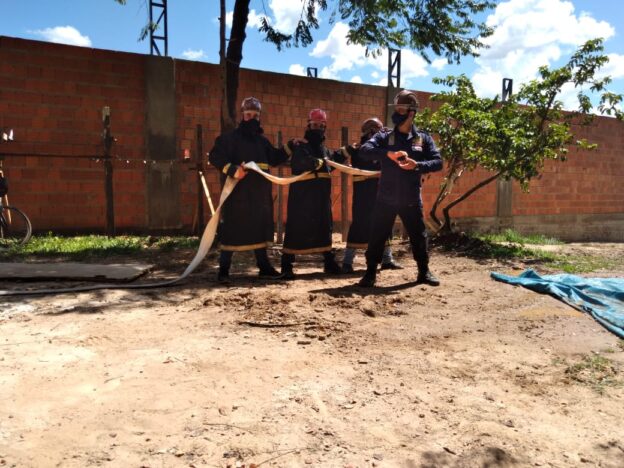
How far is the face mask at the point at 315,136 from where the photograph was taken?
5.49 m

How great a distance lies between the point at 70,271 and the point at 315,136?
289 cm

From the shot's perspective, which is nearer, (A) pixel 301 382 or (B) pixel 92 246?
(A) pixel 301 382

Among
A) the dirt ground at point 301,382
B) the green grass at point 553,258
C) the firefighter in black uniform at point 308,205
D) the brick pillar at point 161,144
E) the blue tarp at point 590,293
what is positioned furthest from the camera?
the brick pillar at point 161,144

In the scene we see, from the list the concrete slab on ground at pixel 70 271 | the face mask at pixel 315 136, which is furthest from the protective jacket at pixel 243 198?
the concrete slab on ground at pixel 70 271

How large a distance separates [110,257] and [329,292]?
339 cm

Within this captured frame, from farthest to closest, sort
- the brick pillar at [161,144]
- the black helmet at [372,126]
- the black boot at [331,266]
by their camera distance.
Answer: the brick pillar at [161,144] → the black boot at [331,266] → the black helmet at [372,126]

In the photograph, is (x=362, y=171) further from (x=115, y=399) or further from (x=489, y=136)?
(x=115, y=399)

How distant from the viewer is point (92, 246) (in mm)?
7188

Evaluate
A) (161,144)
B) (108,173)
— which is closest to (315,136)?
(108,173)

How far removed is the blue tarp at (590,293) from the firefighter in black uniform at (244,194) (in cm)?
→ 259

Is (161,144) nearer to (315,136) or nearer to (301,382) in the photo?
(315,136)

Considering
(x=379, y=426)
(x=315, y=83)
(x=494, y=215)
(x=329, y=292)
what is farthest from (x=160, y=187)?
(x=494, y=215)

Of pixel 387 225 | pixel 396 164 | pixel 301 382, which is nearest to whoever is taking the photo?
pixel 301 382

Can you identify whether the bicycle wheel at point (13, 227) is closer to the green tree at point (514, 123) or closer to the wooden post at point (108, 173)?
the wooden post at point (108, 173)
